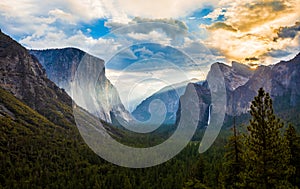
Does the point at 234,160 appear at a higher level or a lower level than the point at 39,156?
higher

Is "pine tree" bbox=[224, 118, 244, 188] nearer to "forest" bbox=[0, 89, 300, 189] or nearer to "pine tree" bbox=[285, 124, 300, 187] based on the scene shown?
"forest" bbox=[0, 89, 300, 189]

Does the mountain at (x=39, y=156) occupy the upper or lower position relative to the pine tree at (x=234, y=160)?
lower

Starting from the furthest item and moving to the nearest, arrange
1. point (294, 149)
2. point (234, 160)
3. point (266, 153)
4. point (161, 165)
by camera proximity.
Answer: point (161, 165) < point (294, 149) < point (234, 160) < point (266, 153)

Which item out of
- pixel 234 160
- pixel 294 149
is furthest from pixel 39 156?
pixel 294 149

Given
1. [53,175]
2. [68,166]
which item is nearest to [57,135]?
[68,166]

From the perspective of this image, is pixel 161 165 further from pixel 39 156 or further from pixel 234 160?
pixel 234 160

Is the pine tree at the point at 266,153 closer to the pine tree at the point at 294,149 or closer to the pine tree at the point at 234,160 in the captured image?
the pine tree at the point at 234,160

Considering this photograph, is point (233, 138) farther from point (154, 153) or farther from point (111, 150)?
point (111, 150)

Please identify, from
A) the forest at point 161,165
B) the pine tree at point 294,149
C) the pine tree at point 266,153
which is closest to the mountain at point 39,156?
the forest at point 161,165

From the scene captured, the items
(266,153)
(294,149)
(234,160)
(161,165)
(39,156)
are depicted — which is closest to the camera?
(266,153)
